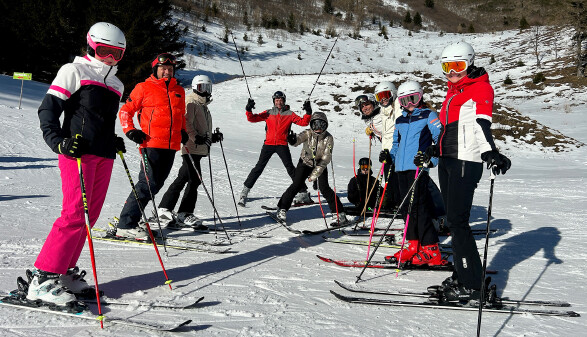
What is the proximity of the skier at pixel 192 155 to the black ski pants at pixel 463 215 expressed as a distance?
344 cm

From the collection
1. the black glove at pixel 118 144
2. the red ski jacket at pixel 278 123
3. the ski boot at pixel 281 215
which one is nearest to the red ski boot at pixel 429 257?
the ski boot at pixel 281 215

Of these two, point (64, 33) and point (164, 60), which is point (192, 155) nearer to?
point (164, 60)

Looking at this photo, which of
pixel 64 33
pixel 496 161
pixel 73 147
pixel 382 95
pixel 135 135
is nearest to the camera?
pixel 73 147

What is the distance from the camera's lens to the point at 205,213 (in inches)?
283

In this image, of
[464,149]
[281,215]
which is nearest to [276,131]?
[281,215]

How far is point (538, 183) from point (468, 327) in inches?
366

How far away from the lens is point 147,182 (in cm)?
511

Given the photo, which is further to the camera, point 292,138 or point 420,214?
point 292,138

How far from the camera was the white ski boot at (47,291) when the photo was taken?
9.95 ft

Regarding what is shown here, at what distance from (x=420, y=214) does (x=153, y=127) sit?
3086 mm

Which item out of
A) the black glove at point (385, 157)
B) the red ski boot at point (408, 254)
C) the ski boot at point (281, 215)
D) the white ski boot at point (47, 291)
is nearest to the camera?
the white ski boot at point (47, 291)

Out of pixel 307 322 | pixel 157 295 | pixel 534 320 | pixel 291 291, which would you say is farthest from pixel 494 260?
pixel 157 295

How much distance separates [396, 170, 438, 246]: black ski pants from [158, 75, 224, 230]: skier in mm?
2653

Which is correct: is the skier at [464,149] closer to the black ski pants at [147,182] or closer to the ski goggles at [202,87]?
the black ski pants at [147,182]
